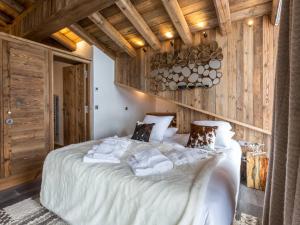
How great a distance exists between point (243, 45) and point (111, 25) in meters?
2.28

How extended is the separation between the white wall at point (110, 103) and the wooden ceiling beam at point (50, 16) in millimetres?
1074

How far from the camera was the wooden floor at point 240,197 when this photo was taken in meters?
2.01

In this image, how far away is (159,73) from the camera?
351cm

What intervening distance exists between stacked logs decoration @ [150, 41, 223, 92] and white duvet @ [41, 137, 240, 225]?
5.40 ft

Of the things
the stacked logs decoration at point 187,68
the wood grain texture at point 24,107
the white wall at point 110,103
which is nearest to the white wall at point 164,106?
the white wall at point 110,103

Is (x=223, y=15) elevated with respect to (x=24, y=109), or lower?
elevated

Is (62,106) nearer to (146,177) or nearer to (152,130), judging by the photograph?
(152,130)

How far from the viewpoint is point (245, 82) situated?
2766 millimetres

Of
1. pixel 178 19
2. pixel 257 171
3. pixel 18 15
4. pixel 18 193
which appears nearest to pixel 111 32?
pixel 178 19

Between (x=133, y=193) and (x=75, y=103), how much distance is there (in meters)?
3.20

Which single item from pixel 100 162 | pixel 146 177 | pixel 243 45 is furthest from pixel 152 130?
pixel 243 45

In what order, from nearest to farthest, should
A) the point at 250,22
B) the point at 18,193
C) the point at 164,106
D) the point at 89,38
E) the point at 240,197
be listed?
1. the point at 240,197
2. the point at 18,193
3. the point at 250,22
4. the point at 89,38
5. the point at 164,106

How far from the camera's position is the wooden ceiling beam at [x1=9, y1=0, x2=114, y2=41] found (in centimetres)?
225

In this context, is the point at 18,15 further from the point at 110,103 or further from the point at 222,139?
the point at 222,139
